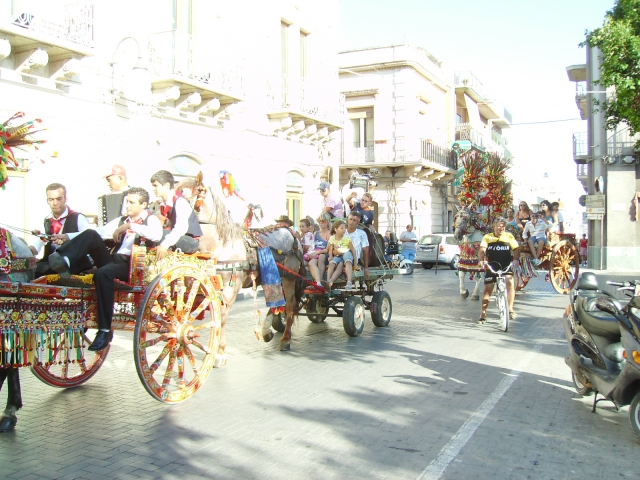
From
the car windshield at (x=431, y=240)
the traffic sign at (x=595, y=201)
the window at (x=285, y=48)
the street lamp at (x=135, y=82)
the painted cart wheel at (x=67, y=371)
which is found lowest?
the painted cart wheel at (x=67, y=371)

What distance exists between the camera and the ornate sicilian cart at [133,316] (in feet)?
17.4

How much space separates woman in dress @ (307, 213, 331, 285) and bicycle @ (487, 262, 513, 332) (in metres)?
2.98

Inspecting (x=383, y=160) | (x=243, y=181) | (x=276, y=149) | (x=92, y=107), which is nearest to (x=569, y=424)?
(x=92, y=107)

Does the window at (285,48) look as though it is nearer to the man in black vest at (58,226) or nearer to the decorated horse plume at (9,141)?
the man in black vest at (58,226)

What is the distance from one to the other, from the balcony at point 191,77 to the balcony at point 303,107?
2549 mm

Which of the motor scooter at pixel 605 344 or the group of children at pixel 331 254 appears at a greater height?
the group of children at pixel 331 254

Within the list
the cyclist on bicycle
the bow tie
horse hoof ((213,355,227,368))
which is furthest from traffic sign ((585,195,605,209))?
the bow tie

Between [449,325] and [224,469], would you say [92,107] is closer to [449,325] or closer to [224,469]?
[449,325]

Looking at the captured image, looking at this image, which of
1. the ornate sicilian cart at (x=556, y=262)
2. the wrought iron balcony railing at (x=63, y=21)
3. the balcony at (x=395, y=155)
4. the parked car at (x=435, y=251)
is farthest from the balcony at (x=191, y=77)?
the balcony at (x=395, y=155)

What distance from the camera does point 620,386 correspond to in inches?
216

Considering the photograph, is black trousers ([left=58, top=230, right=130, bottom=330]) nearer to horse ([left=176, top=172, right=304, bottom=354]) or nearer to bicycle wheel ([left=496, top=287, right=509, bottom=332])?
horse ([left=176, top=172, right=304, bottom=354])

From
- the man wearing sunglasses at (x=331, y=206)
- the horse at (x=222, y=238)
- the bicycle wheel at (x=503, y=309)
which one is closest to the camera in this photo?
the horse at (x=222, y=238)

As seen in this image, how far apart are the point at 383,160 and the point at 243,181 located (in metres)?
16.4

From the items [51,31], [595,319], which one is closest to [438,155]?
[51,31]
